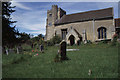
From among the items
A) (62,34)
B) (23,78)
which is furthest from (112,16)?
(23,78)

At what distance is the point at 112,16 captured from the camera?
2123 cm

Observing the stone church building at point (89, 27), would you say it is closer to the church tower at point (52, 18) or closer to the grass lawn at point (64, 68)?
the church tower at point (52, 18)

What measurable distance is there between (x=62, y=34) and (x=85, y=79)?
991 inches

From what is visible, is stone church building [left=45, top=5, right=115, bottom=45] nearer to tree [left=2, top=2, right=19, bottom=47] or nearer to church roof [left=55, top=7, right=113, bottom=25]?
church roof [left=55, top=7, right=113, bottom=25]

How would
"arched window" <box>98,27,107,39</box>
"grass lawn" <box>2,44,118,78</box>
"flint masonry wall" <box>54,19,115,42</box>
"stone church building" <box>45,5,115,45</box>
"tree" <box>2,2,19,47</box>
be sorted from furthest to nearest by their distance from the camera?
1. "arched window" <box>98,27,107,39</box>
2. "stone church building" <box>45,5,115,45</box>
3. "flint masonry wall" <box>54,19,115,42</box>
4. "tree" <box>2,2,19,47</box>
5. "grass lawn" <box>2,44,118,78</box>

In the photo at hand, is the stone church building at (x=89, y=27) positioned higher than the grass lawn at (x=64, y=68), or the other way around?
the stone church building at (x=89, y=27)

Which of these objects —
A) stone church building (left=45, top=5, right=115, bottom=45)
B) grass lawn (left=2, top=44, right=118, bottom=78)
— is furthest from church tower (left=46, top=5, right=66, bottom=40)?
grass lawn (left=2, top=44, right=118, bottom=78)

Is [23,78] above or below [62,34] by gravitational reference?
below

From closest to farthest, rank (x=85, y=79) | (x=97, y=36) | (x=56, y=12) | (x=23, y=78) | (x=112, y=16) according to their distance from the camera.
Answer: (x=85, y=79) → (x=23, y=78) → (x=112, y=16) → (x=97, y=36) → (x=56, y=12)

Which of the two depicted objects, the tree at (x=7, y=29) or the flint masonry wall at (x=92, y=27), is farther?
the flint masonry wall at (x=92, y=27)

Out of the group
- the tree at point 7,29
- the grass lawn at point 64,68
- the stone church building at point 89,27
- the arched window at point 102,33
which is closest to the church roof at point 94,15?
the stone church building at point 89,27

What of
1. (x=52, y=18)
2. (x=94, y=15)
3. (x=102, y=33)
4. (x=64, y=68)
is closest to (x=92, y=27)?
(x=102, y=33)

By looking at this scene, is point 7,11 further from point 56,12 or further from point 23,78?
point 23,78

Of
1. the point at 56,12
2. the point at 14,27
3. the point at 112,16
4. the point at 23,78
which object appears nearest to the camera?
the point at 23,78
